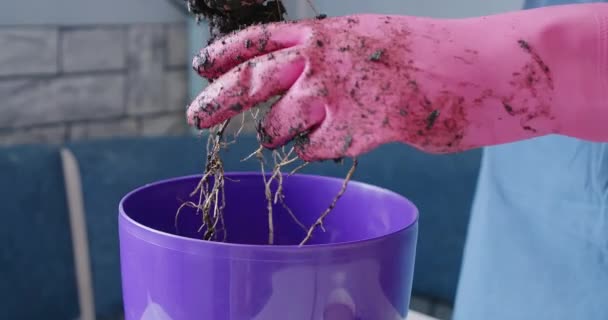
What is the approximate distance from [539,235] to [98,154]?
70 cm

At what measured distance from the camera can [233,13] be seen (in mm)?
372

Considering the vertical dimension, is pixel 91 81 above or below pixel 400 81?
below

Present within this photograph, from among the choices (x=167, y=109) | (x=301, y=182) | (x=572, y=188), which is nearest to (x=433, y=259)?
(x=572, y=188)

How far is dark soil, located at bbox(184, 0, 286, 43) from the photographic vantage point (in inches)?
14.3

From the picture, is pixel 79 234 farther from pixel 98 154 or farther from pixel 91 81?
pixel 91 81

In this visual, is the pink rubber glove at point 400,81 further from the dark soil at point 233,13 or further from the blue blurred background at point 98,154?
the blue blurred background at point 98,154

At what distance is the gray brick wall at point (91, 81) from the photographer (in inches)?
44.4

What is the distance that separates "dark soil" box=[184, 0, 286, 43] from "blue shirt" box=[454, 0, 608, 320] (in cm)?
38

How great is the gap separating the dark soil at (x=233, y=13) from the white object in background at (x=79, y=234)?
0.69 meters

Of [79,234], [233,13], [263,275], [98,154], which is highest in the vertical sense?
[233,13]

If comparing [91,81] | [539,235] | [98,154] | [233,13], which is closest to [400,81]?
[233,13]

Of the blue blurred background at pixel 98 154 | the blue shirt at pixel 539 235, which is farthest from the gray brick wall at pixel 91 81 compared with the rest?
the blue shirt at pixel 539 235

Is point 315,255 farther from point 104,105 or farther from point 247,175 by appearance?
point 104,105

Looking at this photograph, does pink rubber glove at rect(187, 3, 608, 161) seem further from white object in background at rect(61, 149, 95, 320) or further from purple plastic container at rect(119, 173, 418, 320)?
white object in background at rect(61, 149, 95, 320)
